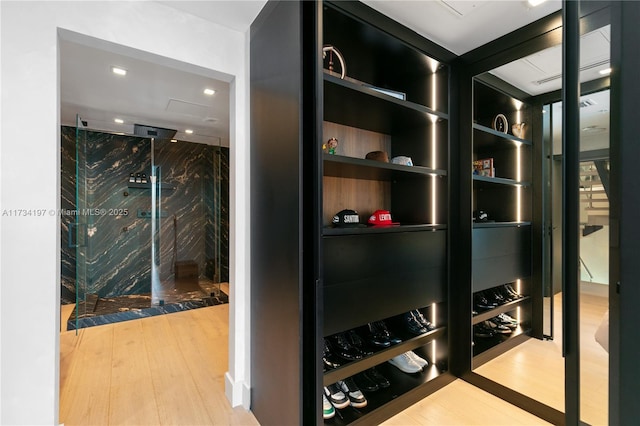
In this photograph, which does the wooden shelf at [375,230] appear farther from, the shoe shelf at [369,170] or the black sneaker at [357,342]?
the black sneaker at [357,342]

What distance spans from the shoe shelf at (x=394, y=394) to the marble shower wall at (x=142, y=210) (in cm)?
222

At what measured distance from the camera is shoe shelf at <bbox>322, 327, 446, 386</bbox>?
Result: 1352 millimetres

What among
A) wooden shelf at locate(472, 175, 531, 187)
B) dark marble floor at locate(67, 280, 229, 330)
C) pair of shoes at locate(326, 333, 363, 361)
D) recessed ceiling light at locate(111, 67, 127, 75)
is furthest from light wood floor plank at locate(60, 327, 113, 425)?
wooden shelf at locate(472, 175, 531, 187)

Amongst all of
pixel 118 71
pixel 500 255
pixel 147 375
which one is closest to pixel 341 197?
pixel 500 255

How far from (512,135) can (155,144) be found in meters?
3.67

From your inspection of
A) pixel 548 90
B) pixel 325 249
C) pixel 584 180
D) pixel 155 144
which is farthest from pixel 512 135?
pixel 155 144

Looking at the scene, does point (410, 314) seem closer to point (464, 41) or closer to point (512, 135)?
point (512, 135)

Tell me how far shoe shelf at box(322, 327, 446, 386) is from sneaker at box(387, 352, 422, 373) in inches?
7.2

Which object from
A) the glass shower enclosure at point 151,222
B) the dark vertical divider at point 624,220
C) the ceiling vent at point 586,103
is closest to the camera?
the dark vertical divider at point 624,220

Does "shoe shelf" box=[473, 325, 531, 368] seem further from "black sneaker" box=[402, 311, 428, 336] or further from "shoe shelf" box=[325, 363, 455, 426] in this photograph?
"black sneaker" box=[402, 311, 428, 336]

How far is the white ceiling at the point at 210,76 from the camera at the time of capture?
1.37 metres

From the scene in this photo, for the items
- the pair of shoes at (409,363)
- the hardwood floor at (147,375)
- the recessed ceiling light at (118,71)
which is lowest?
the hardwood floor at (147,375)

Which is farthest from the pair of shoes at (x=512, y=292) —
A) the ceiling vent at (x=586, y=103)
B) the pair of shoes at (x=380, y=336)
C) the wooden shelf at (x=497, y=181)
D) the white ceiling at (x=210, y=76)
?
the ceiling vent at (x=586, y=103)

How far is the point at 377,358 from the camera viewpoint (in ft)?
5.02
